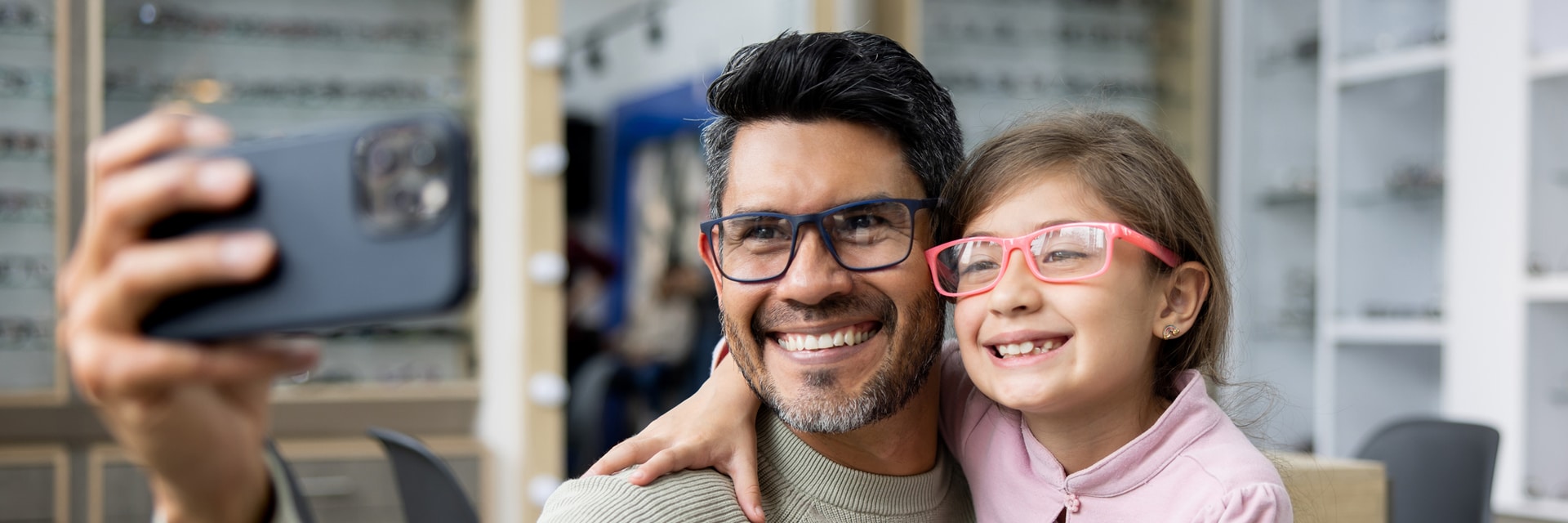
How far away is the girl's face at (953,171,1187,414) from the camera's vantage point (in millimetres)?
1499

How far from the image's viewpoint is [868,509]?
5.33 feet

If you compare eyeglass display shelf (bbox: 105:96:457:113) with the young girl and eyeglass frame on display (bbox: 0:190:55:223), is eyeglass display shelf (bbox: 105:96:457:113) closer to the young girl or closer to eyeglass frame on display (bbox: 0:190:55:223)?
eyeglass frame on display (bbox: 0:190:55:223)

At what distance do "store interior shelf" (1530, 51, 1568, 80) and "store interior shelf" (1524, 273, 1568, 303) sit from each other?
62cm

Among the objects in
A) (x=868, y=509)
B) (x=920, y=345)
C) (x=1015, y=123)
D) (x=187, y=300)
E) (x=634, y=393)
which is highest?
(x=1015, y=123)

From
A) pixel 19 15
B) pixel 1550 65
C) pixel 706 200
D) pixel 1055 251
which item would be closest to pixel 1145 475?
pixel 1055 251

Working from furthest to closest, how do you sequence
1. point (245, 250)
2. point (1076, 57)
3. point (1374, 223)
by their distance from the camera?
point (1076, 57) < point (1374, 223) < point (245, 250)

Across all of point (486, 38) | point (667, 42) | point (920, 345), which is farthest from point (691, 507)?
point (667, 42)

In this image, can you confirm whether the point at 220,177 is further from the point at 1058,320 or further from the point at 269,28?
the point at 269,28

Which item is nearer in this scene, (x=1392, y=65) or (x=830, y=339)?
(x=830, y=339)

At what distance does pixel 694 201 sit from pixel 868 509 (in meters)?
4.52

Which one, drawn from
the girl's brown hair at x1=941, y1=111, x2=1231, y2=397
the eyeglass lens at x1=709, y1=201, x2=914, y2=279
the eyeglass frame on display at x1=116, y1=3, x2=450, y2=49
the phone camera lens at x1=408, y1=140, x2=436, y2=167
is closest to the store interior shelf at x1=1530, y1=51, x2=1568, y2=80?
the girl's brown hair at x1=941, y1=111, x2=1231, y2=397

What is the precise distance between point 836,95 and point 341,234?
1030mm

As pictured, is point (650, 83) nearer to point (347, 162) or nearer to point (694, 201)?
point (694, 201)

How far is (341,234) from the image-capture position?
0.65 meters
